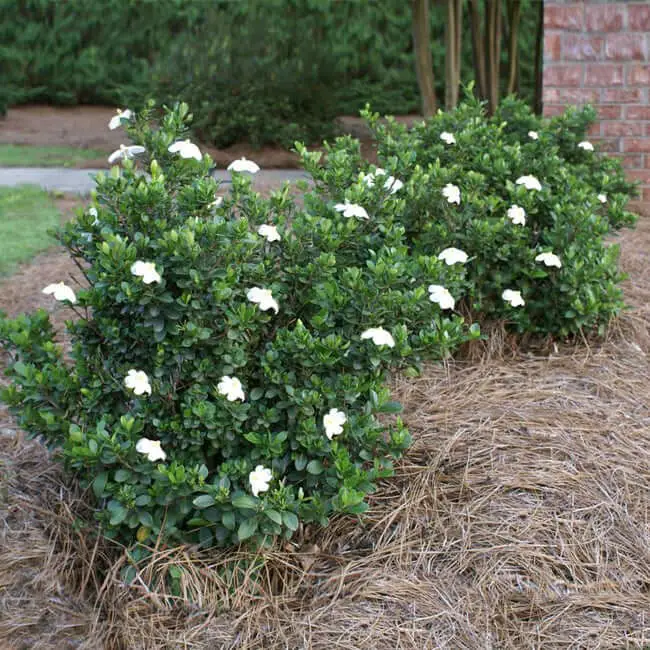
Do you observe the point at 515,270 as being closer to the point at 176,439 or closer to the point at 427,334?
the point at 427,334

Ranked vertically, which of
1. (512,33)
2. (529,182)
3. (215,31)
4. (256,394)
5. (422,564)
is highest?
(215,31)

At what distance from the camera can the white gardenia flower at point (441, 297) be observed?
9.33 feet

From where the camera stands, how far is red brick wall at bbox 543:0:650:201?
5.95 m

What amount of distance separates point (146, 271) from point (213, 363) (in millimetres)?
357

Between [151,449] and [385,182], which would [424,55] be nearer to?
[385,182]

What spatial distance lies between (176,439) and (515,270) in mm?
1719

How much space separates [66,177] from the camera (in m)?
8.07

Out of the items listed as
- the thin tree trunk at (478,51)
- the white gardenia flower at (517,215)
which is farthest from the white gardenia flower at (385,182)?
the thin tree trunk at (478,51)

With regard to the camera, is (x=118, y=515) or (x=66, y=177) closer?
(x=118, y=515)

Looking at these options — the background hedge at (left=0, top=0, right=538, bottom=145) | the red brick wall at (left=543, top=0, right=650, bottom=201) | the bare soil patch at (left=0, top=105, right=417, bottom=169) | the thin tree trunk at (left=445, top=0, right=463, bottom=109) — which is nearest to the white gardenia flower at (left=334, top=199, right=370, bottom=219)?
the red brick wall at (left=543, top=0, right=650, bottom=201)

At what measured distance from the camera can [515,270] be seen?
3.76 m

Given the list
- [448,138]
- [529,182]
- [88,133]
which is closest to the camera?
[529,182]

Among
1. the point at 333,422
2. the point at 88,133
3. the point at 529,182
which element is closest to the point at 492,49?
the point at 88,133

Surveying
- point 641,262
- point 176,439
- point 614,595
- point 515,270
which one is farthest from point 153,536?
point 641,262
